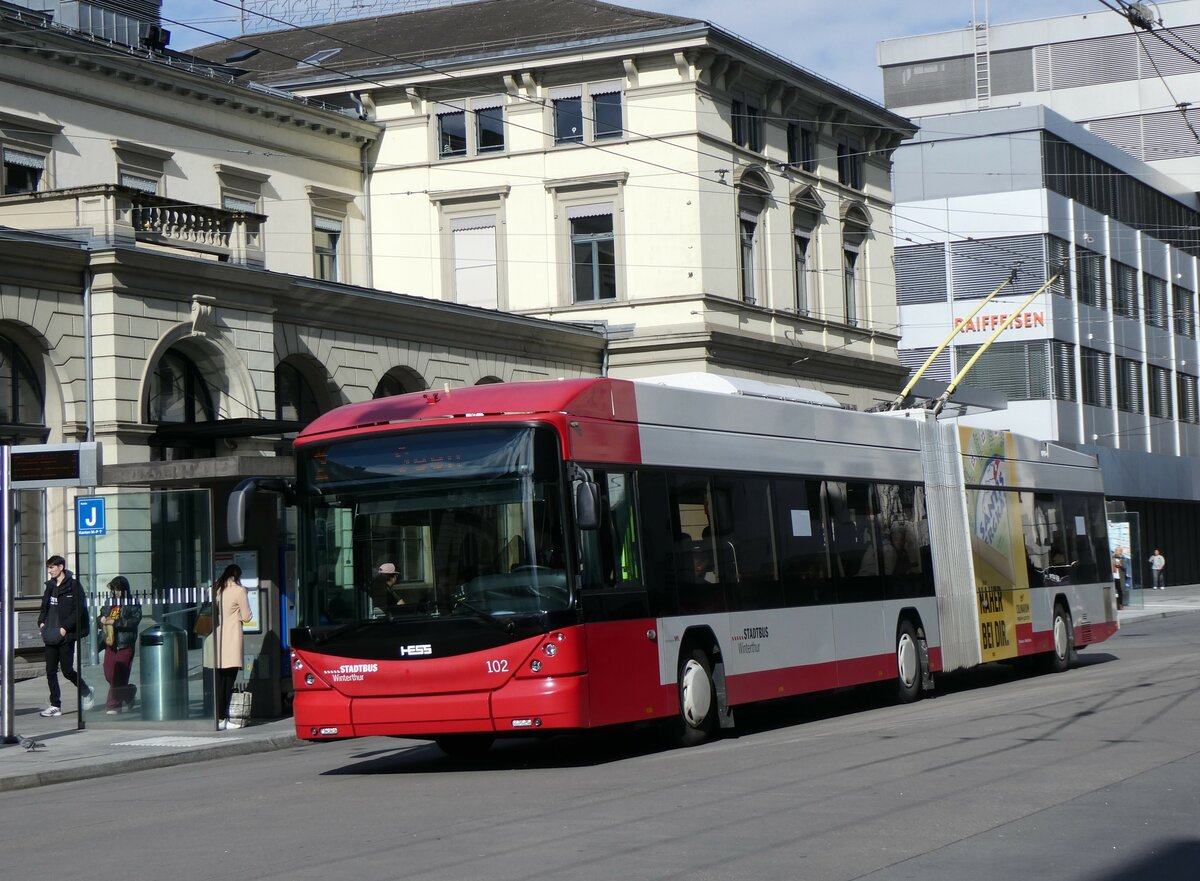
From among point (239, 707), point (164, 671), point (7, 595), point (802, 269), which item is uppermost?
point (802, 269)

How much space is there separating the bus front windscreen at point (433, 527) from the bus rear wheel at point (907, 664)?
7.03 meters

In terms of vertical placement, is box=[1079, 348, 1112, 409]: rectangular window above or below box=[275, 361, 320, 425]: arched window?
above

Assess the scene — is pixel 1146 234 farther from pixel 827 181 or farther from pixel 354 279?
pixel 354 279

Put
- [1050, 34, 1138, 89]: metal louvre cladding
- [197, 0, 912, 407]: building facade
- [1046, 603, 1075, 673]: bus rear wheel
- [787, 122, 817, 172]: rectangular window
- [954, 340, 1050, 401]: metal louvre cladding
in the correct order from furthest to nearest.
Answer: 1. [1050, 34, 1138, 89]: metal louvre cladding
2. [954, 340, 1050, 401]: metal louvre cladding
3. [787, 122, 817, 172]: rectangular window
4. [197, 0, 912, 407]: building facade
5. [1046, 603, 1075, 673]: bus rear wheel

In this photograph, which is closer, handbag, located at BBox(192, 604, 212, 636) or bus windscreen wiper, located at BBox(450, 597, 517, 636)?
bus windscreen wiper, located at BBox(450, 597, 517, 636)

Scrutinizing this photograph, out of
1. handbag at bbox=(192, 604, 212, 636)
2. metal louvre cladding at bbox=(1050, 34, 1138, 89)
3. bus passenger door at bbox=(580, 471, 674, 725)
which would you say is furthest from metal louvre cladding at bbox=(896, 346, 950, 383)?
bus passenger door at bbox=(580, 471, 674, 725)

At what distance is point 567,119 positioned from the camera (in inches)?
1606

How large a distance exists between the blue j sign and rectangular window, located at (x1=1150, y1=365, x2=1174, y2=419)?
5871 centimetres

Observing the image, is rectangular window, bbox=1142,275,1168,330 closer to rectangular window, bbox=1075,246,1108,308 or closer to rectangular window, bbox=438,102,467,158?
rectangular window, bbox=1075,246,1108,308

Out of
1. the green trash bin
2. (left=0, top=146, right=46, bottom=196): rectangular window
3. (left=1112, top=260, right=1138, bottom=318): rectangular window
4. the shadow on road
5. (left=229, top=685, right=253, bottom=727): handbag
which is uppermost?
(left=1112, top=260, right=1138, bottom=318): rectangular window

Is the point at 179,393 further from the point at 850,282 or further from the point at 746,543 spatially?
the point at 850,282

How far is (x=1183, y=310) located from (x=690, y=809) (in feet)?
228

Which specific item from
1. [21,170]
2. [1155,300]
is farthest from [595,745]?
[1155,300]

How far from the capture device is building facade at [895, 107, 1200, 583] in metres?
61.4
